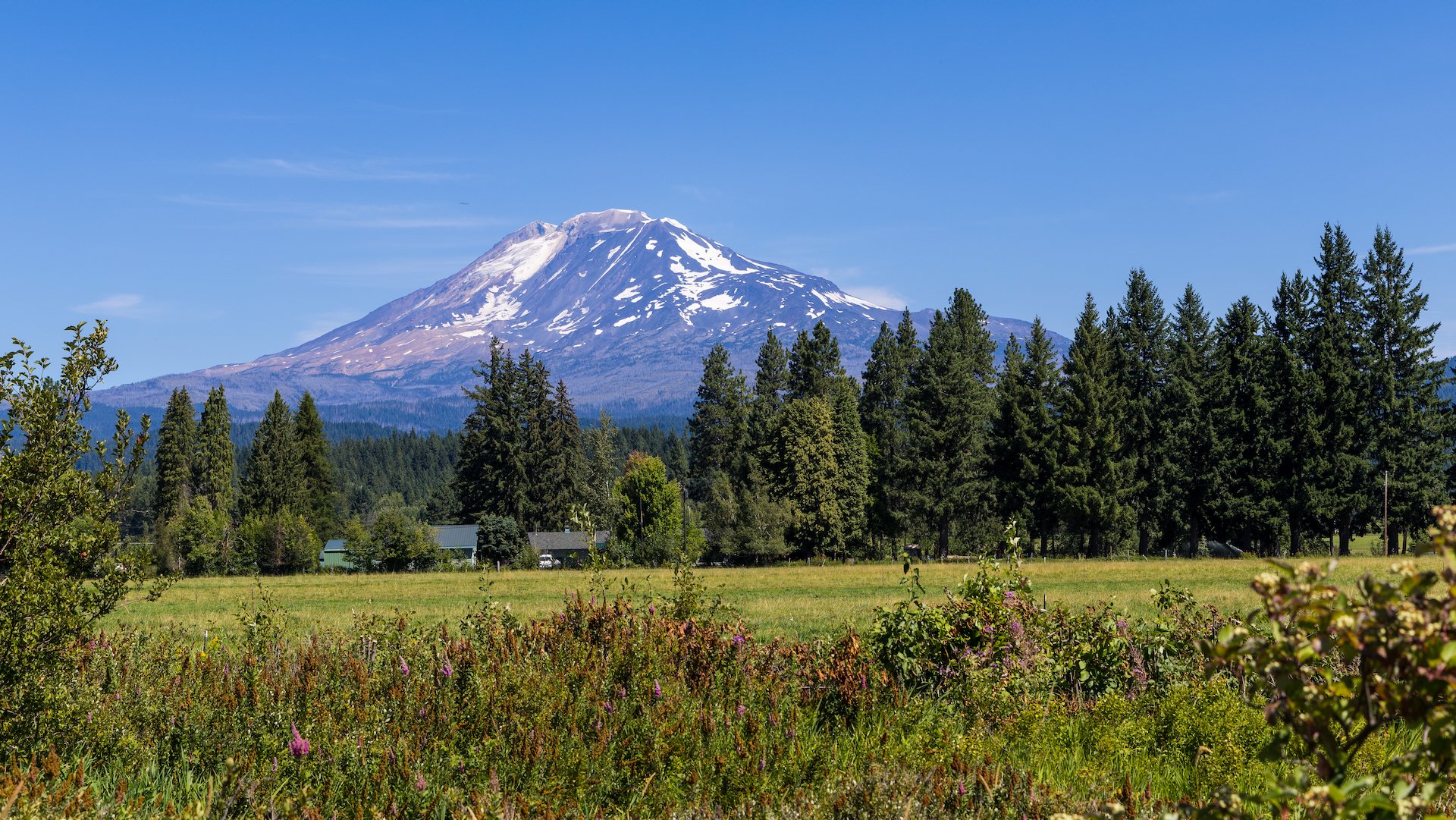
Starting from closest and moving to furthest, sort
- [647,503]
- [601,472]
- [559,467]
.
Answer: [647,503], [559,467], [601,472]

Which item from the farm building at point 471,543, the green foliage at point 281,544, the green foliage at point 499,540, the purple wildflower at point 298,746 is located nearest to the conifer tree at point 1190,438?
the green foliage at point 499,540

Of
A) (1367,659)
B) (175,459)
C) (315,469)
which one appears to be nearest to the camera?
(1367,659)

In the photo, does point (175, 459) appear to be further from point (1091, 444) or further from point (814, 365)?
point (1091, 444)

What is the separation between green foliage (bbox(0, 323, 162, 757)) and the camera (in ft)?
18.5

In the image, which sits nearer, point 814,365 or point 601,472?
point 814,365

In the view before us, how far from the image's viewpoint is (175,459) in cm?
7838

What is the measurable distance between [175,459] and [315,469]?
9.75m

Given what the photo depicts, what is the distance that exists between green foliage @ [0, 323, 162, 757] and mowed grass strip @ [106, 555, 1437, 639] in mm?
5659

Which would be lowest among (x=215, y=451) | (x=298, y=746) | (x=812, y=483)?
(x=298, y=746)

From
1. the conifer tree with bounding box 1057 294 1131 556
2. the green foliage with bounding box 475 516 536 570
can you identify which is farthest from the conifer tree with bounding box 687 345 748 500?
the conifer tree with bounding box 1057 294 1131 556

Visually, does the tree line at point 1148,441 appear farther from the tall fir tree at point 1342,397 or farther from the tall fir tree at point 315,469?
the tall fir tree at point 315,469

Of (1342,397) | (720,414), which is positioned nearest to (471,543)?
(720,414)

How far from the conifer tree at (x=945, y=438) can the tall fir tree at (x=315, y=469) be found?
44407 millimetres

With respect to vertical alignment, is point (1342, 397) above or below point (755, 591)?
above
